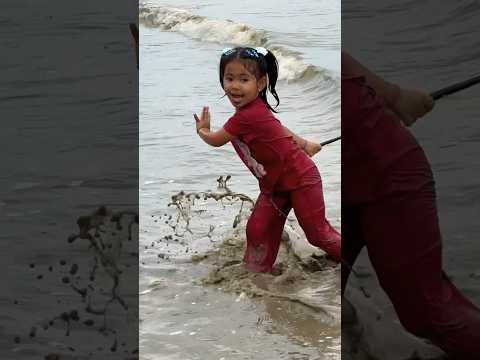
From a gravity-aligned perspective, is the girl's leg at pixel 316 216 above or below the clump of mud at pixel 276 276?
above

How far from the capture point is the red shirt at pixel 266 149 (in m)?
2.32

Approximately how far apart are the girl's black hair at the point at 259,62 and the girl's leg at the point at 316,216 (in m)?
0.25

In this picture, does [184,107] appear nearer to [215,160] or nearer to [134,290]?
[215,160]

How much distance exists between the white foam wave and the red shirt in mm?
133

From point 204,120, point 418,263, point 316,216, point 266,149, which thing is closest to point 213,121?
point 204,120

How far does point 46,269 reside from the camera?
2010mm

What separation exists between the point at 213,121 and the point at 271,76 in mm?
206

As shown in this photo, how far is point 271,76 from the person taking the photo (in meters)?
2.31

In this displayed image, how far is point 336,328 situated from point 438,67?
A: 2.45ft

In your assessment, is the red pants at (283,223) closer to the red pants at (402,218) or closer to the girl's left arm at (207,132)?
the girl's left arm at (207,132)

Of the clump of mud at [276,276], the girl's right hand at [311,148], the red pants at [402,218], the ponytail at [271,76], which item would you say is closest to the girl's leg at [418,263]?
the red pants at [402,218]

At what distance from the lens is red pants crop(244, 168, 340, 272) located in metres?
2.34

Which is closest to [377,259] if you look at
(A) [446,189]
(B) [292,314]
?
(A) [446,189]

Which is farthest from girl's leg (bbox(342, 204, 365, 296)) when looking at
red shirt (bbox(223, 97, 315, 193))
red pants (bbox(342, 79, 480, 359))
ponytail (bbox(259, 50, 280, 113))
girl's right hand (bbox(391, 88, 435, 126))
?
ponytail (bbox(259, 50, 280, 113))
